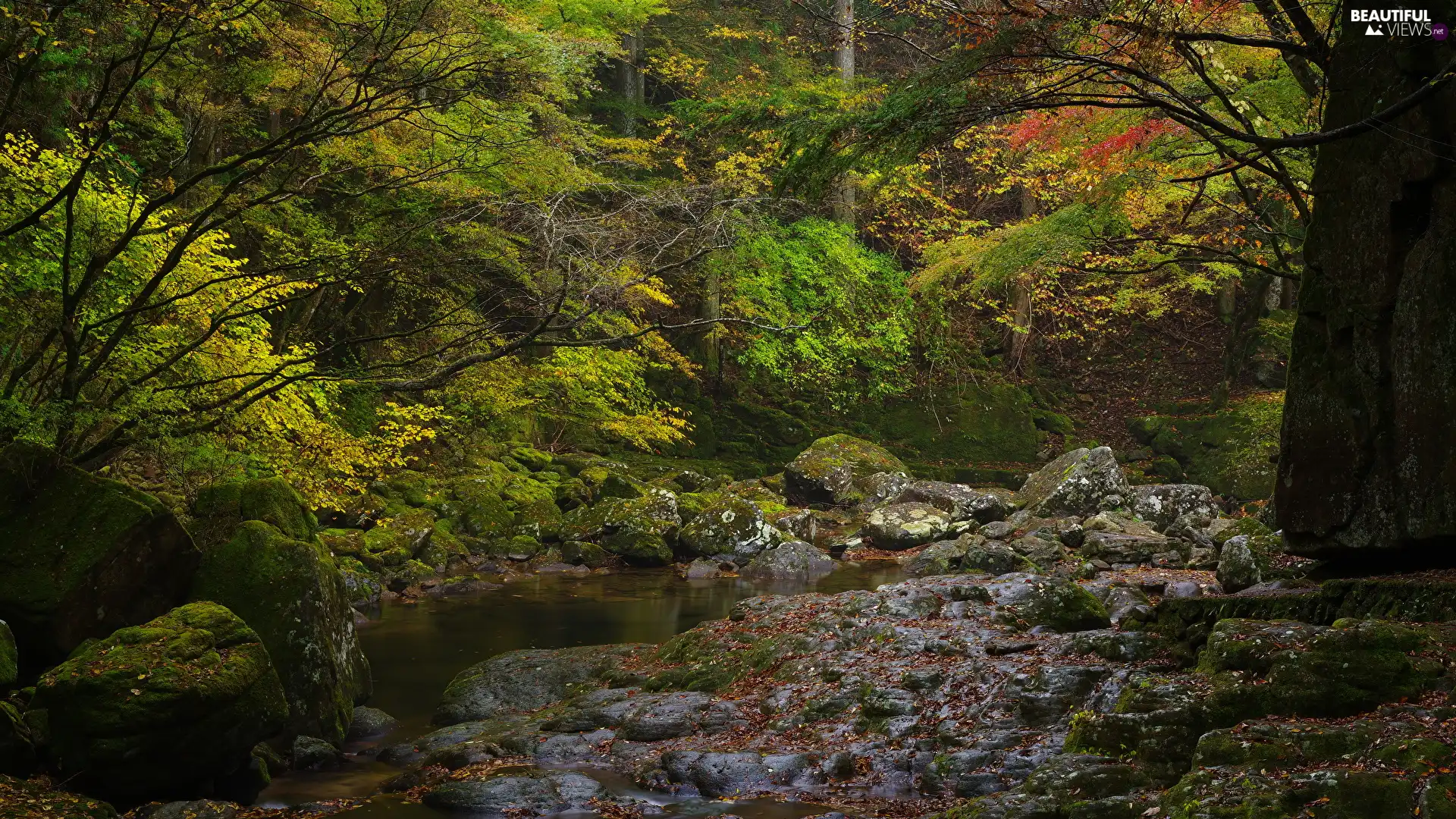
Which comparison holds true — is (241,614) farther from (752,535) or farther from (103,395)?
(752,535)

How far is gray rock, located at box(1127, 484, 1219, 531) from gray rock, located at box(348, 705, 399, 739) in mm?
13811

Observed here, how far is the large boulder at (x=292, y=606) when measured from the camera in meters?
9.28

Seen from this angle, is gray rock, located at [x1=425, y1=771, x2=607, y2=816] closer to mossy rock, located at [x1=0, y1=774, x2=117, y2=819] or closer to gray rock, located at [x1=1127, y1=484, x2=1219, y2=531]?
mossy rock, located at [x1=0, y1=774, x2=117, y2=819]

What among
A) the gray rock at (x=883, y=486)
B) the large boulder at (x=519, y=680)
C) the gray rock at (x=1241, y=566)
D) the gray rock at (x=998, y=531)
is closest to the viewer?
the gray rock at (x=1241, y=566)

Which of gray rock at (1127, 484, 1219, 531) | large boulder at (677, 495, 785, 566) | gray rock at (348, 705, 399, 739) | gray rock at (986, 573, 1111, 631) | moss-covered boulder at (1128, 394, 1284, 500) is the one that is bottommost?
gray rock at (348, 705, 399, 739)

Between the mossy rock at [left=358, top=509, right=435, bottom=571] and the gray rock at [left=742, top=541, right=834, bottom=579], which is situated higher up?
the mossy rock at [left=358, top=509, right=435, bottom=571]

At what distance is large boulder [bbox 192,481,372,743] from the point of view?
30.5 ft

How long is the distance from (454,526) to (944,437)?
550 inches

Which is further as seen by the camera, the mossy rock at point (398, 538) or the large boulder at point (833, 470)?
the large boulder at point (833, 470)

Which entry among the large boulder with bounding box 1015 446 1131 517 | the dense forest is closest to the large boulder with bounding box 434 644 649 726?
the dense forest

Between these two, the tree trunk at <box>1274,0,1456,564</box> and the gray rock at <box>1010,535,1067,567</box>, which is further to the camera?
the gray rock at <box>1010,535,1067,567</box>

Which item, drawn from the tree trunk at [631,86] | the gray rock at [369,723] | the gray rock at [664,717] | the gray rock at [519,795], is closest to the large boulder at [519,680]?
the gray rock at [369,723]

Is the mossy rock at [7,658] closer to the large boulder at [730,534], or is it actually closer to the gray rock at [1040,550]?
the gray rock at [1040,550]

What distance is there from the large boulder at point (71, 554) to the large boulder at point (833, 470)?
16167mm
